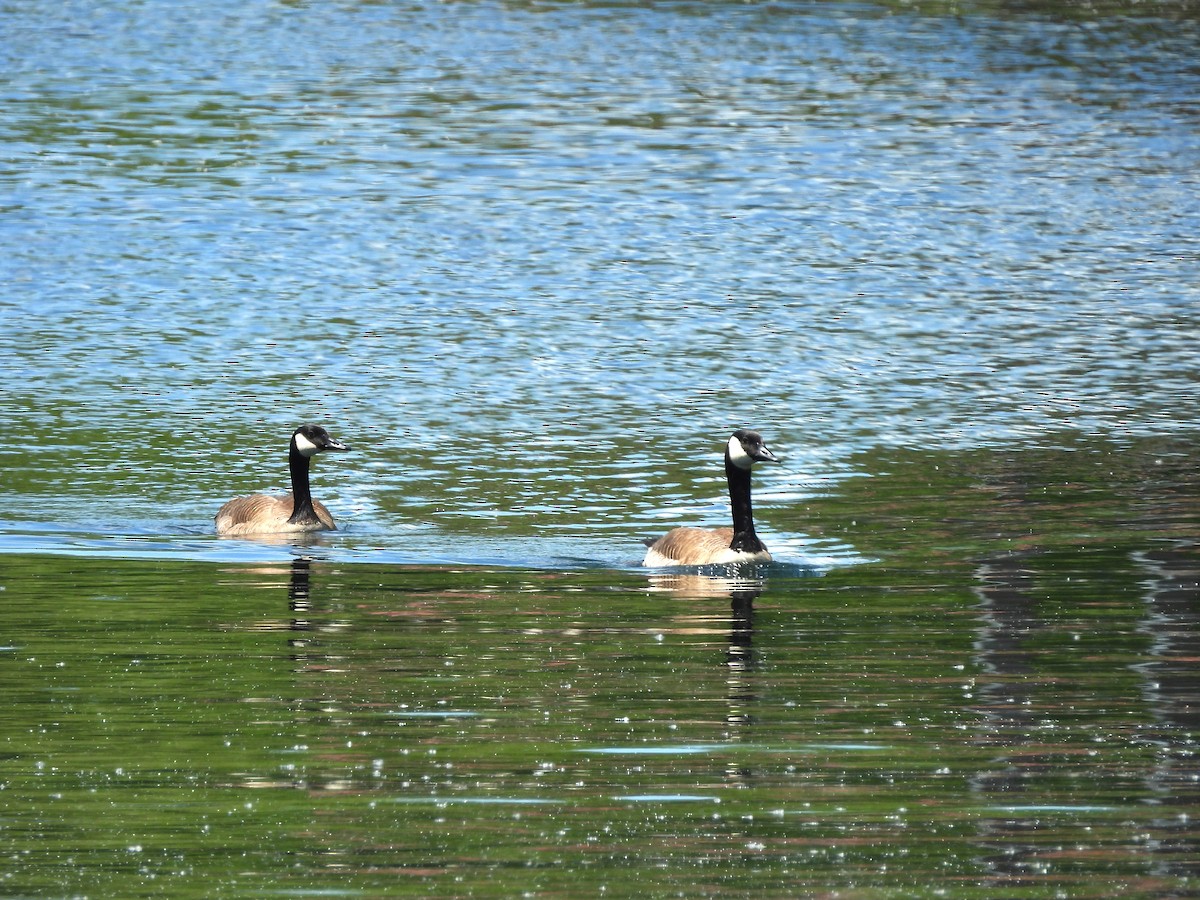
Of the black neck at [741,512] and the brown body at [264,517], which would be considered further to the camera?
the brown body at [264,517]

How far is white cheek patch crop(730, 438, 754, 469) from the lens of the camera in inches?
815

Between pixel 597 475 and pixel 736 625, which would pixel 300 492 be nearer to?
pixel 597 475

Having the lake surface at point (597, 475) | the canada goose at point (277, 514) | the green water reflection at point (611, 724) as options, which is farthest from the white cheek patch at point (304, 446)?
the green water reflection at point (611, 724)

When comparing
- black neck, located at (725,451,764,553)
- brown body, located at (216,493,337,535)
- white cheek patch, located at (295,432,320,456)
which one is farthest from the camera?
white cheek patch, located at (295,432,320,456)

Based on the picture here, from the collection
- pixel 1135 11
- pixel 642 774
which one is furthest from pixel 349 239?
pixel 1135 11

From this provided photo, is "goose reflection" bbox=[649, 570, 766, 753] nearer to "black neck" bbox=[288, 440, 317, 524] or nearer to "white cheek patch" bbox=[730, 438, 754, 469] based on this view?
"white cheek patch" bbox=[730, 438, 754, 469]

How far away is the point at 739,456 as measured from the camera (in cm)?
2070

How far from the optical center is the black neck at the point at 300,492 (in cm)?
2166

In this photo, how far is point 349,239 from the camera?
125 feet

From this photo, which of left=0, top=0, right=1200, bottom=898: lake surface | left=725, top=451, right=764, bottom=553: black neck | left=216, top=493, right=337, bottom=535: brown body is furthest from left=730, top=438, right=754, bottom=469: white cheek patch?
left=216, top=493, right=337, bottom=535: brown body

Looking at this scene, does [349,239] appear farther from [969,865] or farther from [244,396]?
[969,865]

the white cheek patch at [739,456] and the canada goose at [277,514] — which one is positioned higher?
the white cheek patch at [739,456]

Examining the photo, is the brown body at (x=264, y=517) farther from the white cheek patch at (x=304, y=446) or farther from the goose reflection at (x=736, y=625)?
the goose reflection at (x=736, y=625)

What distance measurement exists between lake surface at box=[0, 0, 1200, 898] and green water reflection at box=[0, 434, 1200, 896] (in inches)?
1.8
